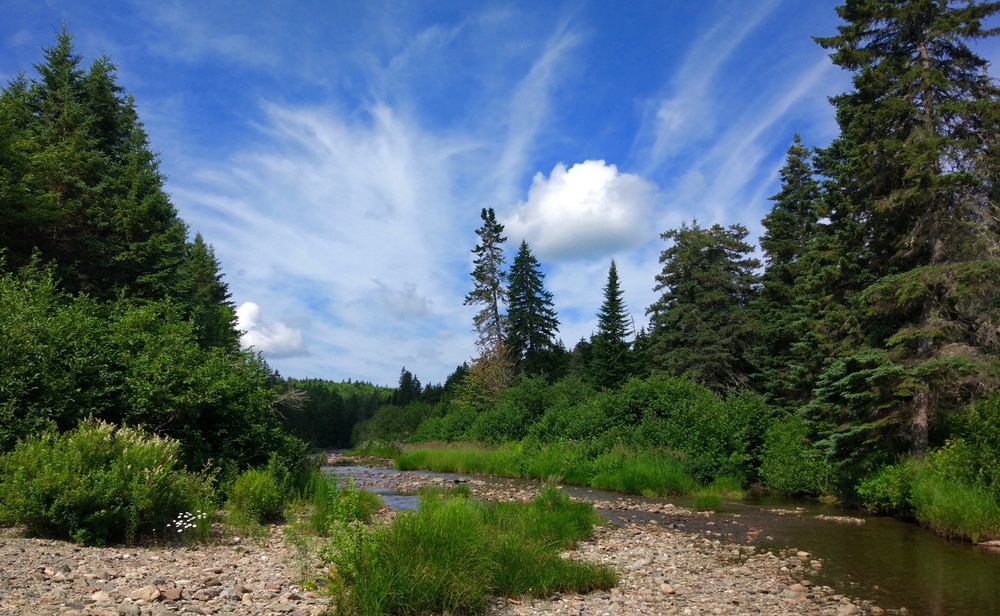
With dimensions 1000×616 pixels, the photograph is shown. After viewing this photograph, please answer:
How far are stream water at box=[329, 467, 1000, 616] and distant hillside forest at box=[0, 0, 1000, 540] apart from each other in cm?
158

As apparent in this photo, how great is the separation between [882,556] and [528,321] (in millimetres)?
47763

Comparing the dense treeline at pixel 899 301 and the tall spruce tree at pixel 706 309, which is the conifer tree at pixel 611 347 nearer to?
the tall spruce tree at pixel 706 309

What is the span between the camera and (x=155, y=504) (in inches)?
375

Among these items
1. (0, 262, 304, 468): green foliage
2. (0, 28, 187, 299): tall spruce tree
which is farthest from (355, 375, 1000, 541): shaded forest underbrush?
(0, 28, 187, 299): tall spruce tree

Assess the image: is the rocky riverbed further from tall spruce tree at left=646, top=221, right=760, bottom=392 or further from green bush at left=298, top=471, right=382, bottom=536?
tall spruce tree at left=646, top=221, right=760, bottom=392

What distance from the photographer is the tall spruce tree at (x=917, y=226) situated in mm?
15109

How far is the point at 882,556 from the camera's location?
1139cm

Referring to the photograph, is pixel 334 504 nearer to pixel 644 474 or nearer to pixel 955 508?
pixel 955 508

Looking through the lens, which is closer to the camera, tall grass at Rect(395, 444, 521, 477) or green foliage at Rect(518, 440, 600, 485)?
green foliage at Rect(518, 440, 600, 485)

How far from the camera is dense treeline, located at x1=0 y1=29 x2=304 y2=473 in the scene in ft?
36.8

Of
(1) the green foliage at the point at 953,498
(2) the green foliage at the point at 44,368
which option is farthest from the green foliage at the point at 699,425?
(2) the green foliage at the point at 44,368

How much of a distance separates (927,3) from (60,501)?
24.1 metres

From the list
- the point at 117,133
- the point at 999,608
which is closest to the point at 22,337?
the point at 999,608

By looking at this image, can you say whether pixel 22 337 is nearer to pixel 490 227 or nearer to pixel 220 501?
pixel 220 501
